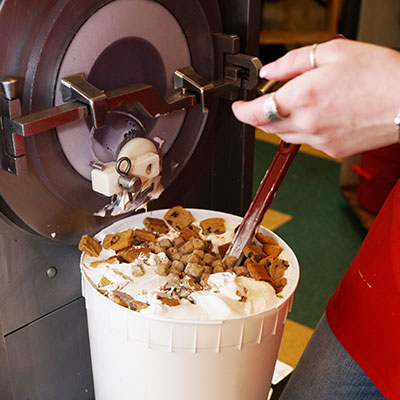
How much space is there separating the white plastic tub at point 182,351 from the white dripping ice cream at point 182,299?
1cm

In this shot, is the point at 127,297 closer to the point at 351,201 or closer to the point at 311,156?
the point at 351,201

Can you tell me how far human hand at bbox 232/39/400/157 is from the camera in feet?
2.04

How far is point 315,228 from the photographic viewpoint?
223 centimetres

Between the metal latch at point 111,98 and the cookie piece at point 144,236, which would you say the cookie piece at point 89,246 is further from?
the metal latch at point 111,98

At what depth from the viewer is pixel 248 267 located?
2.77 feet

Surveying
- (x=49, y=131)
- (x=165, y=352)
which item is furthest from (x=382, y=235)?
(x=49, y=131)

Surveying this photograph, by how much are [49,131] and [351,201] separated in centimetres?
176

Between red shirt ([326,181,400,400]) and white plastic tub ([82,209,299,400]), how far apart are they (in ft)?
0.55

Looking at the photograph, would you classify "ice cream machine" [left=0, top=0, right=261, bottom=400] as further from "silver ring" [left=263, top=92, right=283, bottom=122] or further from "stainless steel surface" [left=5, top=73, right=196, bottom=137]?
"silver ring" [left=263, top=92, right=283, bottom=122]

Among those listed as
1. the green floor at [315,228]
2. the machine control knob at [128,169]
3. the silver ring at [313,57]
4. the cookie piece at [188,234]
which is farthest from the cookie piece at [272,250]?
the green floor at [315,228]

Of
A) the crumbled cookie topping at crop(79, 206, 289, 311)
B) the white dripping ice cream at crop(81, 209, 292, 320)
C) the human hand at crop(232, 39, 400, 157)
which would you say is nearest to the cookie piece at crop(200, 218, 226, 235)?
the crumbled cookie topping at crop(79, 206, 289, 311)

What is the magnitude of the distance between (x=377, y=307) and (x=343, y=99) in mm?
444

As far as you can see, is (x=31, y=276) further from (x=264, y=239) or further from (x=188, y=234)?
(x=264, y=239)

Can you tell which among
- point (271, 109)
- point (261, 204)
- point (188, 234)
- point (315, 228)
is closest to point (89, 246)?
point (188, 234)
